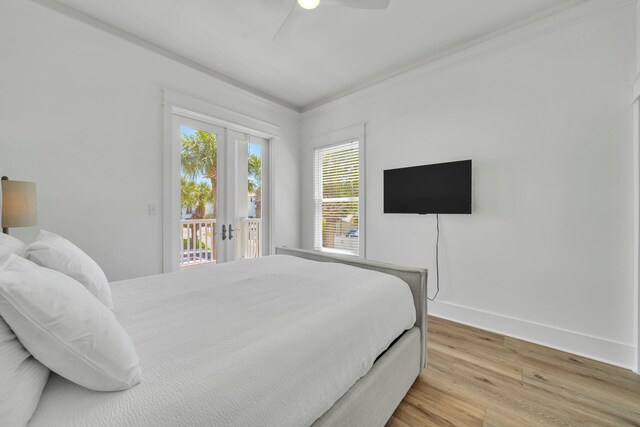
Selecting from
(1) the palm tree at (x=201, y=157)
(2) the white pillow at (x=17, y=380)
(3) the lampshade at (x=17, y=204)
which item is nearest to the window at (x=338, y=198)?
(1) the palm tree at (x=201, y=157)

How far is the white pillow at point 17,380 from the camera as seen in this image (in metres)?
0.52

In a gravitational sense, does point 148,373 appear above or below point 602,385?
above

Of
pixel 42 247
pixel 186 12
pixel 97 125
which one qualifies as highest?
pixel 186 12

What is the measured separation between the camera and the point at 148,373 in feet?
2.47

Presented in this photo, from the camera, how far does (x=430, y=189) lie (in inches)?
110

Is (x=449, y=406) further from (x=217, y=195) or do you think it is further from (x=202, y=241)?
(x=217, y=195)

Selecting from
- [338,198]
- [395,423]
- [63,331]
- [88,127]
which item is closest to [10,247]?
[63,331]

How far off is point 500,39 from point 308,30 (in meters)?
1.78

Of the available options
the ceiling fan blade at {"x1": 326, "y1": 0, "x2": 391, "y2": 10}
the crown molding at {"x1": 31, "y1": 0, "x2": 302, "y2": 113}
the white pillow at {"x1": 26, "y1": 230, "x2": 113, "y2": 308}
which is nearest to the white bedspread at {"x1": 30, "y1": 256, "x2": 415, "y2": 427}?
the white pillow at {"x1": 26, "y1": 230, "x2": 113, "y2": 308}

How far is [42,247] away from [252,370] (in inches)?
39.2

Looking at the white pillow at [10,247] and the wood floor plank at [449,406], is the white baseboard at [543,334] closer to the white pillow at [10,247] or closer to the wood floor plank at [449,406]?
the wood floor plank at [449,406]

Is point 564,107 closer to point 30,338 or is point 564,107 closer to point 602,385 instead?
point 602,385

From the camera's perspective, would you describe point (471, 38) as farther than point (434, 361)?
Yes

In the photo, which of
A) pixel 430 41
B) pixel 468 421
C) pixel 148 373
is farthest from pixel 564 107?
pixel 148 373
